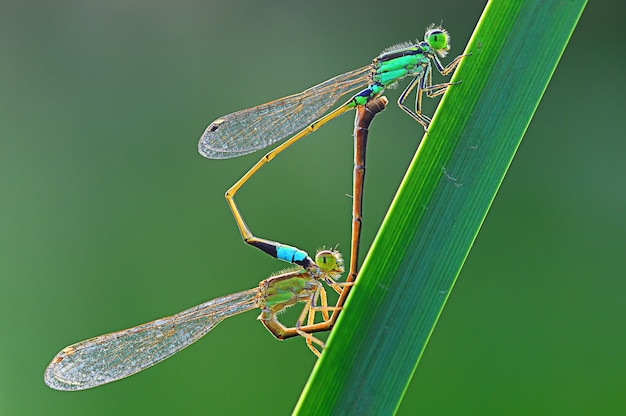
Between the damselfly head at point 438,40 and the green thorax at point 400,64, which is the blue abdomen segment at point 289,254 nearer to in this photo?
the green thorax at point 400,64

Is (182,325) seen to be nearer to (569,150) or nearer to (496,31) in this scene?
(496,31)

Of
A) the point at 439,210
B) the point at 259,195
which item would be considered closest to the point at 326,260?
the point at 439,210

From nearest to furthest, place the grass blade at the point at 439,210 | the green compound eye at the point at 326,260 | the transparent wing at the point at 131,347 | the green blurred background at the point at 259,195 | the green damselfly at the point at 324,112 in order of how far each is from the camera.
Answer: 1. the grass blade at the point at 439,210
2. the green compound eye at the point at 326,260
3. the green damselfly at the point at 324,112
4. the transparent wing at the point at 131,347
5. the green blurred background at the point at 259,195

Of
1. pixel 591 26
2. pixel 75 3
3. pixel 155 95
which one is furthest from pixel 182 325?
pixel 591 26

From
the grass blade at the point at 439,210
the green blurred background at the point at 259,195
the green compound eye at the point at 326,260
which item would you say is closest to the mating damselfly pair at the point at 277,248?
the green compound eye at the point at 326,260

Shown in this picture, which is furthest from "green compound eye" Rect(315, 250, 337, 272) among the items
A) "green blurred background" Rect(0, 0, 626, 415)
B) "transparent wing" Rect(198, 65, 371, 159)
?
"green blurred background" Rect(0, 0, 626, 415)

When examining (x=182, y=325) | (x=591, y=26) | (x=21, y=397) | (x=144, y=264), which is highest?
(x=591, y=26)
